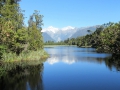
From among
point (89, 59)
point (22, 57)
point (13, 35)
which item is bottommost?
point (89, 59)

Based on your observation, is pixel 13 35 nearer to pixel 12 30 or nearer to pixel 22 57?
pixel 12 30

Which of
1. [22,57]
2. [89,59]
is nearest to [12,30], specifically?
[22,57]

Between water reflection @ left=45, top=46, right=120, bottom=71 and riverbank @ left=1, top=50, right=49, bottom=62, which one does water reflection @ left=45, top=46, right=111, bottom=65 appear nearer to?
water reflection @ left=45, top=46, right=120, bottom=71

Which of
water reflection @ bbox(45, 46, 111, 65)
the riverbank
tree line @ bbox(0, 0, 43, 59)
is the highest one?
tree line @ bbox(0, 0, 43, 59)

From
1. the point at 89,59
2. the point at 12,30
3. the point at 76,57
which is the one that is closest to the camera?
the point at 12,30

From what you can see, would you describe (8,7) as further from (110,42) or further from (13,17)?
(110,42)

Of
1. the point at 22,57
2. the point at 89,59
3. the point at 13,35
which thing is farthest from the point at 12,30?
the point at 89,59

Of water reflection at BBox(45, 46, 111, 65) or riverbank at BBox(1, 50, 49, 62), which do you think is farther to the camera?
water reflection at BBox(45, 46, 111, 65)

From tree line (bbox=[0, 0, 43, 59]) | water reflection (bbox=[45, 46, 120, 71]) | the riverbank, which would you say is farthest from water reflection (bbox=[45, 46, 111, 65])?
tree line (bbox=[0, 0, 43, 59])

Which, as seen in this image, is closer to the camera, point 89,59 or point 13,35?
point 13,35

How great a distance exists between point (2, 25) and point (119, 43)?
1650 inches

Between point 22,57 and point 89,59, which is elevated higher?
point 22,57

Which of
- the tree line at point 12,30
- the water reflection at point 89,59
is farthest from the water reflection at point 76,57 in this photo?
the tree line at point 12,30

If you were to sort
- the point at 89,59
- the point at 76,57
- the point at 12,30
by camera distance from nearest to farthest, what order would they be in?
1. the point at 12,30
2. the point at 89,59
3. the point at 76,57
